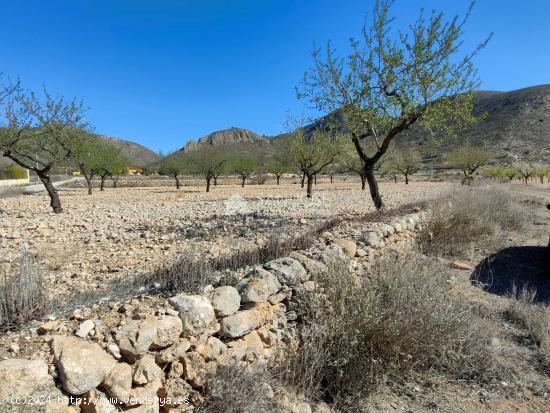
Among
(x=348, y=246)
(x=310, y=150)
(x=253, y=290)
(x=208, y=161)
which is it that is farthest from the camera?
(x=208, y=161)

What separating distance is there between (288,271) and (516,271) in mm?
5943

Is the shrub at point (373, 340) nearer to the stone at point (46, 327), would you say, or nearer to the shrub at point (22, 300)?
the stone at point (46, 327)

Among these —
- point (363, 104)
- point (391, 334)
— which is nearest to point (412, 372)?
point (391, 334)

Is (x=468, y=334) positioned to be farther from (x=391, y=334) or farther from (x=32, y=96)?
(x=32, y=96)

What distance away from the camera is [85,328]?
2.49 m

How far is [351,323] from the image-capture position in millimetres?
3324

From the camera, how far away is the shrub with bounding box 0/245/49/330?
104 inches

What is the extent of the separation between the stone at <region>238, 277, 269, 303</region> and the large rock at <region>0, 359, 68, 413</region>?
158cm

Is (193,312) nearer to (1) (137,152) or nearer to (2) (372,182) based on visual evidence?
(2) (372,182)

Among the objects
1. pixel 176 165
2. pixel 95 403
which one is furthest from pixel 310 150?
pixel 176 165

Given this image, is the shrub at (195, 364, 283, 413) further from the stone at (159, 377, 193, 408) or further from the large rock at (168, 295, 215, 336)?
the large rock at (168, 295, 215, 336)

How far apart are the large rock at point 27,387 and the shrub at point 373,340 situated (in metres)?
1.80

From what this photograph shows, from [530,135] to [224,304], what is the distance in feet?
248

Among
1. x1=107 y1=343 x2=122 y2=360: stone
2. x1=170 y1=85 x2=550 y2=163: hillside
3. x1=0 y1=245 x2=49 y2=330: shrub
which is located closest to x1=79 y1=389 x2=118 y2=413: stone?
x1=107 y1=343 x2=122 y2=360: stone
